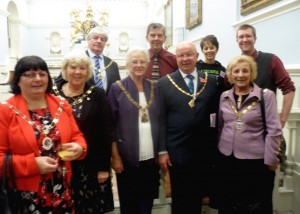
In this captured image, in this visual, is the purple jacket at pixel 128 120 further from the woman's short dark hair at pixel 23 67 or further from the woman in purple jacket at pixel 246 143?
the woman's short dark hair at pixel 23 67

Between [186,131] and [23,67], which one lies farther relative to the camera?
[186,131]

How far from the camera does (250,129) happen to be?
2.21m

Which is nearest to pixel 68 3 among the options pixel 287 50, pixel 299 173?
pixel 287 50

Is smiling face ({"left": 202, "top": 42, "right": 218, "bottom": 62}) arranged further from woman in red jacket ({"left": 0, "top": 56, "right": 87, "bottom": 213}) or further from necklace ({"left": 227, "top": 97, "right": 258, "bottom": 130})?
woman in red jacket ({"left": 0, "top": 56, "right": 87, "bottom": 213})

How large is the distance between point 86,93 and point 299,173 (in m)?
2.32

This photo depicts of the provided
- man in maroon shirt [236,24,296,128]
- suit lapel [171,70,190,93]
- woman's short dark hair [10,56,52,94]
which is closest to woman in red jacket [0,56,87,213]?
woman's short dark hair [10,56,52,94]

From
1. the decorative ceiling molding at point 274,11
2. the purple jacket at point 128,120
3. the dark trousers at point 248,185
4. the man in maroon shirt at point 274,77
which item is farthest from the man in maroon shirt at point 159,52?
the decorative ceiling molding at point 274,11

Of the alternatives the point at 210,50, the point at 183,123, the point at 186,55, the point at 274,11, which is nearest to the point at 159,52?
the point at 210,50

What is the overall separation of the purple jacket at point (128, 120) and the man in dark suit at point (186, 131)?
0.07 metres

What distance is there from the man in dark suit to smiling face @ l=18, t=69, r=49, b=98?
37.2 inches

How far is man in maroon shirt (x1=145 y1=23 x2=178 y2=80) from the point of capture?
3156mm

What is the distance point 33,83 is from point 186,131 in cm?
118

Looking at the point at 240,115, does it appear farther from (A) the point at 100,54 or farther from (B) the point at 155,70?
(A) the point at 100,54

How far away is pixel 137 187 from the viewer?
94.6 inches
